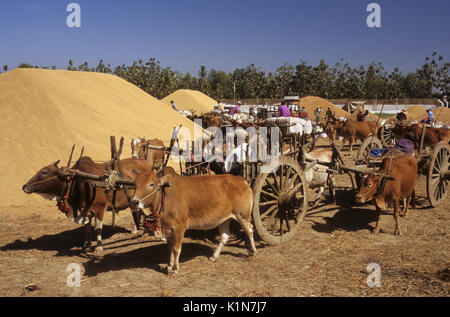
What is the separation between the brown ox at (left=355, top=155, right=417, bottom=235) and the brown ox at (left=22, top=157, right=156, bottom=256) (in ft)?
15.1

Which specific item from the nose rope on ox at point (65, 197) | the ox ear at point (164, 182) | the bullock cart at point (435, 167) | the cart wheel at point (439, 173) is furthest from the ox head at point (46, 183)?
the cart wheel at point (439, 173)

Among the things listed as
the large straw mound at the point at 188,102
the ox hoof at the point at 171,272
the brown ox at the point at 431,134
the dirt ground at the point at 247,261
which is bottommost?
the dirt ground at the point at 247,261

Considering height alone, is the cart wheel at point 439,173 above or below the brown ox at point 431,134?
below

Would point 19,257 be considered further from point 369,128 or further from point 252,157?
point 369,128

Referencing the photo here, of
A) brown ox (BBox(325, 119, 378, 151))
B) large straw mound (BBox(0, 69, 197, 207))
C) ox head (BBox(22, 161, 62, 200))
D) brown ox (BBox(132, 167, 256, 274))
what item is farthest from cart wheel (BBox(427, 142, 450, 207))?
brown ox (BBox(325, 119, 378, 151))

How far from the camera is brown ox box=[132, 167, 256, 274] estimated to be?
5.38 metres

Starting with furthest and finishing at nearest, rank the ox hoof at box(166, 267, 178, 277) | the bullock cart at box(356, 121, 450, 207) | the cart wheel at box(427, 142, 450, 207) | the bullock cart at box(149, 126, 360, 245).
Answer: the cart wheel at box(427, 142, 450, 207), the bullock cart at box(356, 121, 450, 207), the bullock cart at box(149, 126, 360, 245), the ox hoof at box(166, 267, 178, 277)

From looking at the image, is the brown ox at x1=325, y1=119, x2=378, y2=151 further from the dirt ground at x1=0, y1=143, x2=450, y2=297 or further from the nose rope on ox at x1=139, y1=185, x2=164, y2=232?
the nose rope on ox at x1=139, y1=185, x2=164, y2=232

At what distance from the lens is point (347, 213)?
879 centimetres

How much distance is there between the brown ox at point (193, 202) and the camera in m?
5.38

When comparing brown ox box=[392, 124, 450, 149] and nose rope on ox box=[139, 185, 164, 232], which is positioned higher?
brown ox box=[392, 124, 450, 149]

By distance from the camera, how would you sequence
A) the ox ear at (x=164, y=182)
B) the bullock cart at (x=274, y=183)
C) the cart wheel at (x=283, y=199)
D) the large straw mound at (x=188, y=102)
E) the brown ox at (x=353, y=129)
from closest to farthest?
the ox ear at (x=164, y=182), the bullock cart at (x=274, y=183), the cart wheel at (x=283, y=199), the brown ox at (x=353, y=129), the large straw mound at (x=188, y=102)

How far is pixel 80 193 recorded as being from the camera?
6.91m

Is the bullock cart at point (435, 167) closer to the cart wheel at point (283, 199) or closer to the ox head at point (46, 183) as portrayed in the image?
the cart wheel at point (283, 199)
